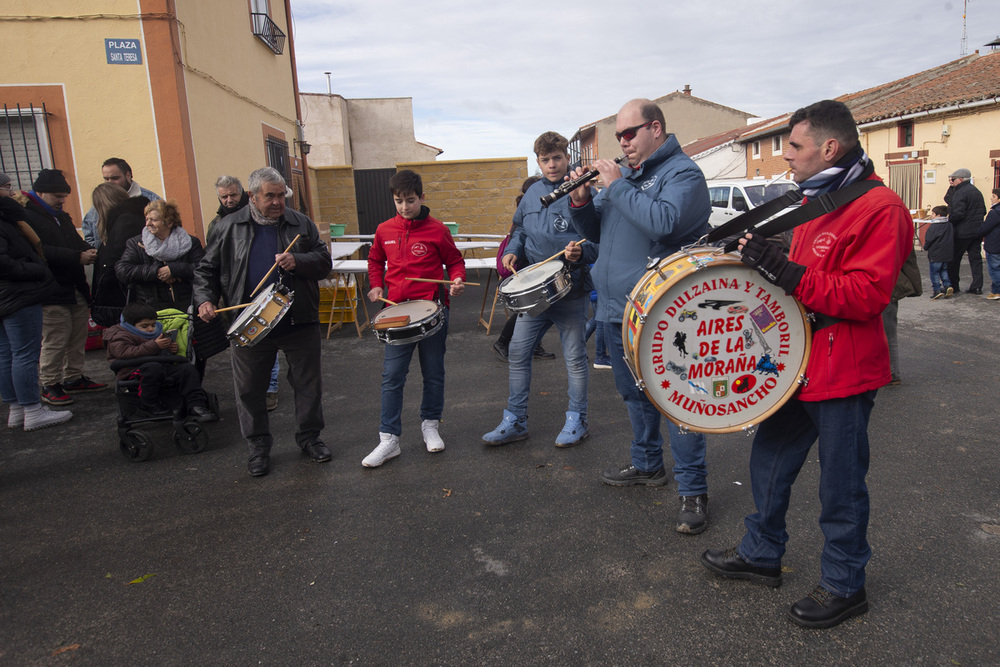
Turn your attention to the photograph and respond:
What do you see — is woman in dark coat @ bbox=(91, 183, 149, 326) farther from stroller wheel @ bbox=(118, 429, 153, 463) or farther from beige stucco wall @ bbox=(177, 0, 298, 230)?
beige stucco wall @ bbox=(177, 0, 298, 230)

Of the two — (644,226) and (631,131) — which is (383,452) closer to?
(644,226)

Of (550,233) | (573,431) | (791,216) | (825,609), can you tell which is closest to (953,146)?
(550,233)

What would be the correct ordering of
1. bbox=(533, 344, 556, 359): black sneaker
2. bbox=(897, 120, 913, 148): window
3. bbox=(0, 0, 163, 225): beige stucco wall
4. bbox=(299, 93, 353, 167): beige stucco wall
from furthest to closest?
1. bbox=(299, 93, 353, 167): beige stucco wall
2. bbox=(897, 120, 913, 148): window
3. bbox=(0, 0, 163, 225): beige stucco wall
4. bbox=(533, 344, 556, 359): black sneaker

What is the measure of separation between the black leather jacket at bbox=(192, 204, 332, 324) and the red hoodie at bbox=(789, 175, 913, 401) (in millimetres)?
2905

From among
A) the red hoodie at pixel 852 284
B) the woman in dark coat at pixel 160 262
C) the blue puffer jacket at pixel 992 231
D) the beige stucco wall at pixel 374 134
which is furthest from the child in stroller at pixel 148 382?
the beige stucco wall at pixel 374 134

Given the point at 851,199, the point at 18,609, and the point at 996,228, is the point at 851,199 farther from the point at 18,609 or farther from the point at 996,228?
the point at 996,228

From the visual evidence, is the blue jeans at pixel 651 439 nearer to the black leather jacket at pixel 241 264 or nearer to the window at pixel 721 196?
the black leather jacket at pixel 241 264

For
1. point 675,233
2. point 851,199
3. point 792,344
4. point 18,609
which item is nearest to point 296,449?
point 18,609

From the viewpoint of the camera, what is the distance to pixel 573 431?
4.41 m

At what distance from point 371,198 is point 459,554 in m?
14.3

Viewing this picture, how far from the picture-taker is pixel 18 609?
2816 mm

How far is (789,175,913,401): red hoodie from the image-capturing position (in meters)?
2.22

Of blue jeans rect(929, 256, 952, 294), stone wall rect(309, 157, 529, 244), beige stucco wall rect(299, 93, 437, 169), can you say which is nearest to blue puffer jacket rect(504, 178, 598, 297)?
blue jeans rect(929, 256, 952, 294)

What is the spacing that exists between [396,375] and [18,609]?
219cm
